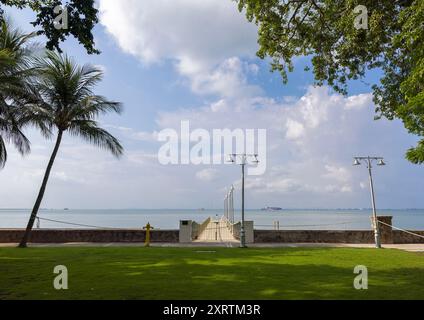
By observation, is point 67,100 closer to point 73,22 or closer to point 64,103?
point 64,103

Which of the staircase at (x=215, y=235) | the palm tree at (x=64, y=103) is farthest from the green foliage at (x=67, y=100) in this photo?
the staircase at (x=215, y=235)

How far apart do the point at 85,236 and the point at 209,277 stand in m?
16.4

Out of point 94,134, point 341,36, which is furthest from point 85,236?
point 341,36

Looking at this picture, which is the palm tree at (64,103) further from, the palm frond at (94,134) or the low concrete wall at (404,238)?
the low concrete wall at (404,238)

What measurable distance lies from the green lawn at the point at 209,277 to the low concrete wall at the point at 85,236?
28.9 ft

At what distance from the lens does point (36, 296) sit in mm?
8180

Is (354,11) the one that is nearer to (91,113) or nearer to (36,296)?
(36,296)

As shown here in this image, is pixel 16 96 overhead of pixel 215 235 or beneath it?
overhead

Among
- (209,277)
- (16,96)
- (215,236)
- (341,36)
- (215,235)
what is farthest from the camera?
(215,235)

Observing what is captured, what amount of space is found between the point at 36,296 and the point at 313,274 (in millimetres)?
7036

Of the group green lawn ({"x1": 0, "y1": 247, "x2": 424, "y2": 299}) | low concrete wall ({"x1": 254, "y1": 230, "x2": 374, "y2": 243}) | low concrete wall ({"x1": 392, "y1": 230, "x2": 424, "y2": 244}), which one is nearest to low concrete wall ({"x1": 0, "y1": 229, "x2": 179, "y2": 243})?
low concrete wall ({"x1": 254, "y1": 230, "x2": 374, "y2": 243})

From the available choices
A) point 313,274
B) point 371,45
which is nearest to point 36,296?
point 313,274

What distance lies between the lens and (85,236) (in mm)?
24656

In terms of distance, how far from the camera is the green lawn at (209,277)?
834cm
